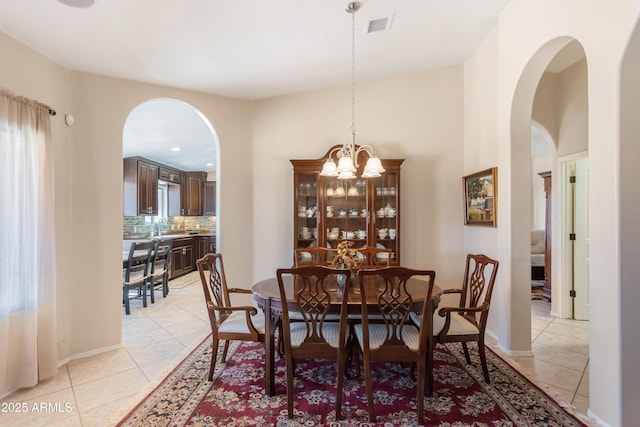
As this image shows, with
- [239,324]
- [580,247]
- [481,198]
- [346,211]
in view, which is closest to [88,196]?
[239,324]

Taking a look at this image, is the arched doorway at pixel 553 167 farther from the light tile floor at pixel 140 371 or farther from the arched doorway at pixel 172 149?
the arched doorway at pixel 172 149

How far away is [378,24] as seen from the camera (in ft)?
8.92

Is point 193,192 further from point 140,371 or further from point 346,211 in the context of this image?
point 140,371

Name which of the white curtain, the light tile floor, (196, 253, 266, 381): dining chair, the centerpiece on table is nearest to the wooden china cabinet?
the centerpiece on table

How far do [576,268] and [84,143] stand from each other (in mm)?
5620

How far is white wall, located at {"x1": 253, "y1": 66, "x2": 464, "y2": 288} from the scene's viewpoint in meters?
3.89

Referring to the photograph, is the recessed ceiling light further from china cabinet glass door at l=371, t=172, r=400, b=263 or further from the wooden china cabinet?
china cabinet glass door at l=371, t=172, r=400, b=263

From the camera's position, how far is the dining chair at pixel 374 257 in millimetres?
3252

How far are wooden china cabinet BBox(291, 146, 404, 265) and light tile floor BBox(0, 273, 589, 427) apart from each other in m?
1.57

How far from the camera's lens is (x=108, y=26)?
2.28 meters

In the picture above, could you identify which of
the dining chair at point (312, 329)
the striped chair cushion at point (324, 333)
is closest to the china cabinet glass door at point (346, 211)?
the striped chair cushion at point (324, 333)

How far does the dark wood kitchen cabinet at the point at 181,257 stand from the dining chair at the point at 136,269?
1755 mm

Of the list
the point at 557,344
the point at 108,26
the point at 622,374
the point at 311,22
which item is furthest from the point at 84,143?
the point at 557,344

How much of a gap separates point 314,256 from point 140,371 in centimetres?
195
